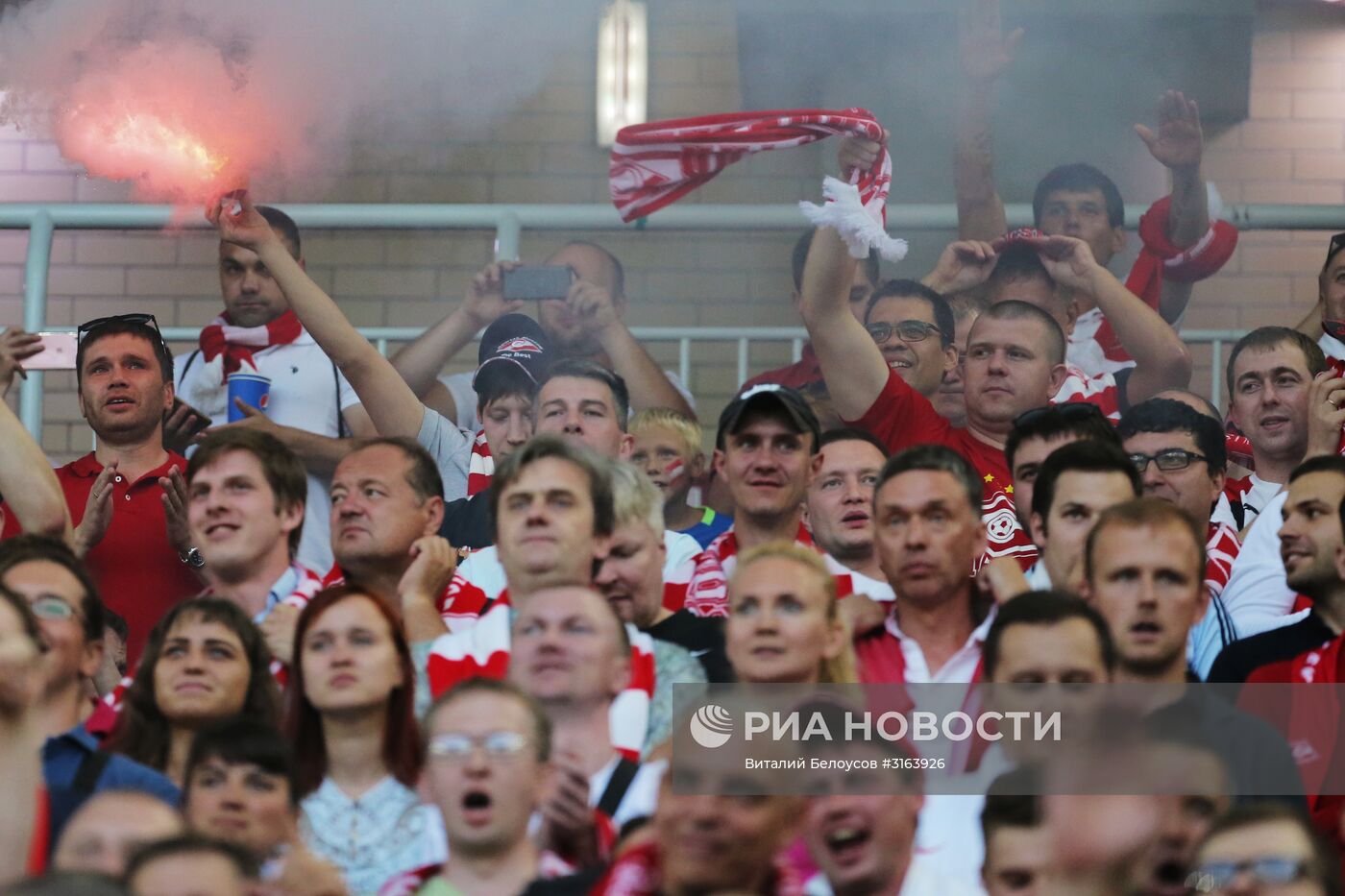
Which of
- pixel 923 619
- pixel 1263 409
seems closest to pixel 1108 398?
pixel 1263 409

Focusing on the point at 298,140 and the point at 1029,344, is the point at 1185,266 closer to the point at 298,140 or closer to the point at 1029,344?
the point at 1029,344

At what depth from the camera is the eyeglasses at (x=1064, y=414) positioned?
206 inches

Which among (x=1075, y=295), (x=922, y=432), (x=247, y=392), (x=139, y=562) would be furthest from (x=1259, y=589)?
(x=247, y=392)

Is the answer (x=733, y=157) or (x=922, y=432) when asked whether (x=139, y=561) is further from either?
(x=922, y=432)

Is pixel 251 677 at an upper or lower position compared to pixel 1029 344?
lower

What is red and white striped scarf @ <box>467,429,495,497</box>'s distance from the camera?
605 cm

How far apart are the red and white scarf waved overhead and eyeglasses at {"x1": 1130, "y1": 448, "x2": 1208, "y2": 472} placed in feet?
2.62

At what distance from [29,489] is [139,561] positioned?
1.29ft

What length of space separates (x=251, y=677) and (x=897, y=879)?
1.41 metres

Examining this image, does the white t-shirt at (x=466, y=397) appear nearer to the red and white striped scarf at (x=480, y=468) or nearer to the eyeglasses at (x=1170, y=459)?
the red and white striped scarf at (x=480, y=468)

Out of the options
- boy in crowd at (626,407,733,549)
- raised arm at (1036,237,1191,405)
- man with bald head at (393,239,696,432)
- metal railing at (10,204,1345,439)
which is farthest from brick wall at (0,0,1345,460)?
boy in crowd at (626,407,733,549)

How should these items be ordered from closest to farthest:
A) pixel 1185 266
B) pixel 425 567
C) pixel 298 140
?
pixel 425 567
pixel 1185 266
pixel 298 140

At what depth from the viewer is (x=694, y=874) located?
11.8 feet

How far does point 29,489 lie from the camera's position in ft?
18.0
